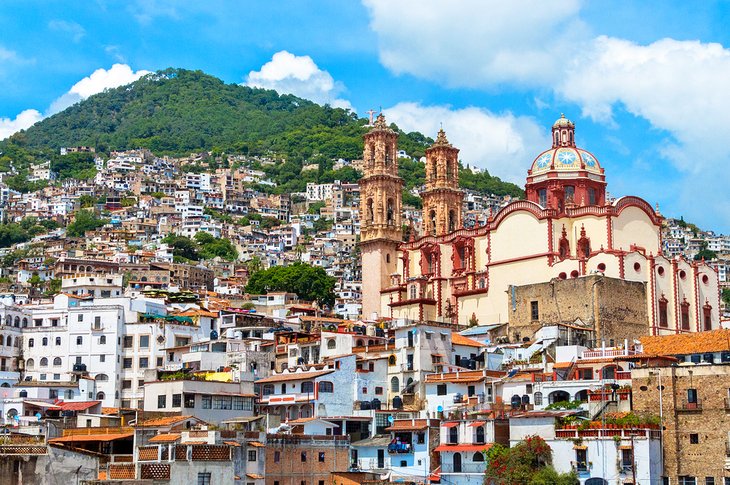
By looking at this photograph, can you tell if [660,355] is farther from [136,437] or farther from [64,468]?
[64,468]

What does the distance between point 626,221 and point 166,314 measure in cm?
2809

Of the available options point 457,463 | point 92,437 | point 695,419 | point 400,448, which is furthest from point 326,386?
point 695,419

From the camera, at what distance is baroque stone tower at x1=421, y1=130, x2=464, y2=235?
296 feet

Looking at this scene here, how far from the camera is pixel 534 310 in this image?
6744 cm

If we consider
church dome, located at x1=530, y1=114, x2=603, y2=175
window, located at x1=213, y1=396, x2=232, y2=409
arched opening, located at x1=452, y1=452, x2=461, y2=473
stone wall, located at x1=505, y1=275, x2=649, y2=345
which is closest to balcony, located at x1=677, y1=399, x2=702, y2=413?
arched opening, located at x1=452, y1=452, x2=461, y2=473

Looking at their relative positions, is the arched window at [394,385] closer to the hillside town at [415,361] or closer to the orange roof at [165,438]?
the hillside town at [415,361]

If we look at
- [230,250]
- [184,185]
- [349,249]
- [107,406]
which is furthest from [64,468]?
[184,185]

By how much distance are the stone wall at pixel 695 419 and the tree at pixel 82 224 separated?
120819mm

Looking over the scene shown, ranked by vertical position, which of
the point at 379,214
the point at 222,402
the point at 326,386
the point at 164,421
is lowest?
the point at 164,421

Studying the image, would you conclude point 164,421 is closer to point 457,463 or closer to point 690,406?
point 457,463

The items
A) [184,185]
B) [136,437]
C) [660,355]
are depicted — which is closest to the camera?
[136,437]

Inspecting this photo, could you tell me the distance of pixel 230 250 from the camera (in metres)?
156

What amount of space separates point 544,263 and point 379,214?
1769 cm

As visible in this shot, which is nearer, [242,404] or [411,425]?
[411,425]
